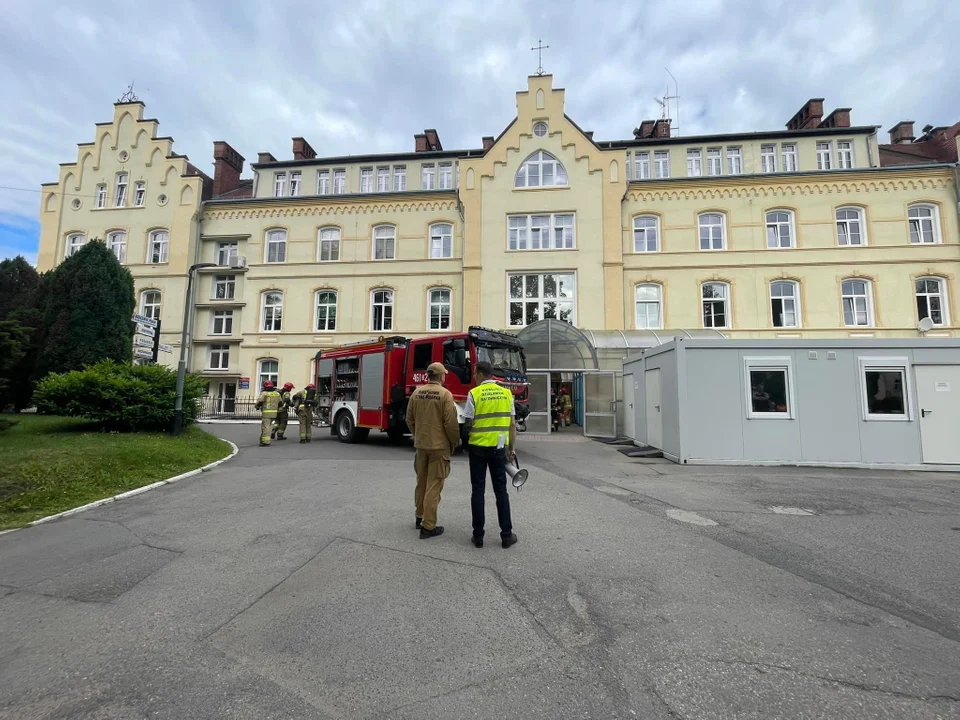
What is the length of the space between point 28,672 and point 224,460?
29.6 feet

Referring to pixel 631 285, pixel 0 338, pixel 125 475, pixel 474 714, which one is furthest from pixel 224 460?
pixel 631 285

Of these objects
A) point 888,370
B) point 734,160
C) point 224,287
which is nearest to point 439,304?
point 224,287

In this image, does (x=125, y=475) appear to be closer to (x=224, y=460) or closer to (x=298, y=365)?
(x=224, y=460)

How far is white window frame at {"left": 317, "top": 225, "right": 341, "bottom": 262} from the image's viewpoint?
2780cm

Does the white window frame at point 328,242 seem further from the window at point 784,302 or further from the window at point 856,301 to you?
the window at point 856,301

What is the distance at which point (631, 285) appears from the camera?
24750 mm

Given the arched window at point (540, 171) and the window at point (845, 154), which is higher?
the window at point (845, 154)

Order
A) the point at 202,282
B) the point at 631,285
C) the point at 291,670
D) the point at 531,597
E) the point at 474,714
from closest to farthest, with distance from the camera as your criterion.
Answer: the point at 474,714 → the point at 291,670 → the point at 531,597 → the point at 631,285 → the point at 202,282

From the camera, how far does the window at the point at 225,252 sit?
28.7 metres

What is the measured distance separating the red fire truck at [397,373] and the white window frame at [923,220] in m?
22.2

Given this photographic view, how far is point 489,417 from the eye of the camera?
5.29m

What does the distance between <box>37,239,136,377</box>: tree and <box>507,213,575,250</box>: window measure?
54.8ft

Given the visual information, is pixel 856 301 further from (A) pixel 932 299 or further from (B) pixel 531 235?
(B) pixel 531 235

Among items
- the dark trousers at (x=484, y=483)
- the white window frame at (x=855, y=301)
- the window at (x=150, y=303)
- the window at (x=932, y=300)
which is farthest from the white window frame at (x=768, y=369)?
the window at (x=150, y=303)
